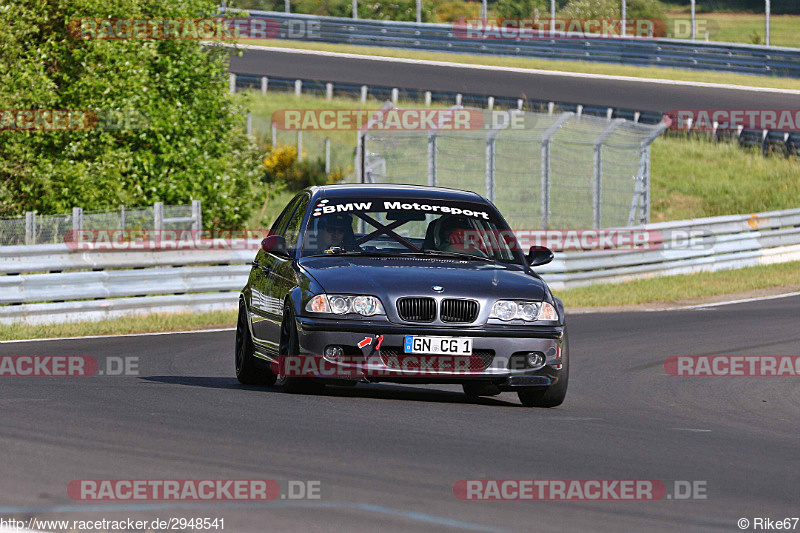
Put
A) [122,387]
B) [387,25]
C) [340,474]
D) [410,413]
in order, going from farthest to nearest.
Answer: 1. [387,25]
2. [122,387]
3. [410,413]
4. [340,474]

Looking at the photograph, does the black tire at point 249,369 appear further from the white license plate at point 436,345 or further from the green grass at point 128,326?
the green grass at point 128,326

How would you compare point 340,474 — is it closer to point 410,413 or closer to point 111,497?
point 111,497

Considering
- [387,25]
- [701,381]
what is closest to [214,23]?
[701,381]

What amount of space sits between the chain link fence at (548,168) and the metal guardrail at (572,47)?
16508 millimetres

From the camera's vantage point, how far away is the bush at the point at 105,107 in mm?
24453

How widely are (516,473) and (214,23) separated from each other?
20.7 metres

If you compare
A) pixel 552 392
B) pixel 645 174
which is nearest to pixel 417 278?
pixel 552 392

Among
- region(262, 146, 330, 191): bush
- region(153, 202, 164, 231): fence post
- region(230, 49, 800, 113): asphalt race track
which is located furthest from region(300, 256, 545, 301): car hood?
region(230, 49, 800, 113): asphalt race track

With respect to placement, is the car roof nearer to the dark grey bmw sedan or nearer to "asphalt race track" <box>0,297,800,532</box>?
the dark grey bmw sedan

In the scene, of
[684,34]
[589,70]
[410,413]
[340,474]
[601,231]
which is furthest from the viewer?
[684,34]

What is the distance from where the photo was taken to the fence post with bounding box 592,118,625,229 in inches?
1032

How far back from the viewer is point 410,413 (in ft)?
28.9

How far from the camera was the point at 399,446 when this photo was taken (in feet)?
23.8

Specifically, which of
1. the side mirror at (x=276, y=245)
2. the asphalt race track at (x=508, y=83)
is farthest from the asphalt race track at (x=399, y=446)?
the asphalt race track at (x=508, y=83)
